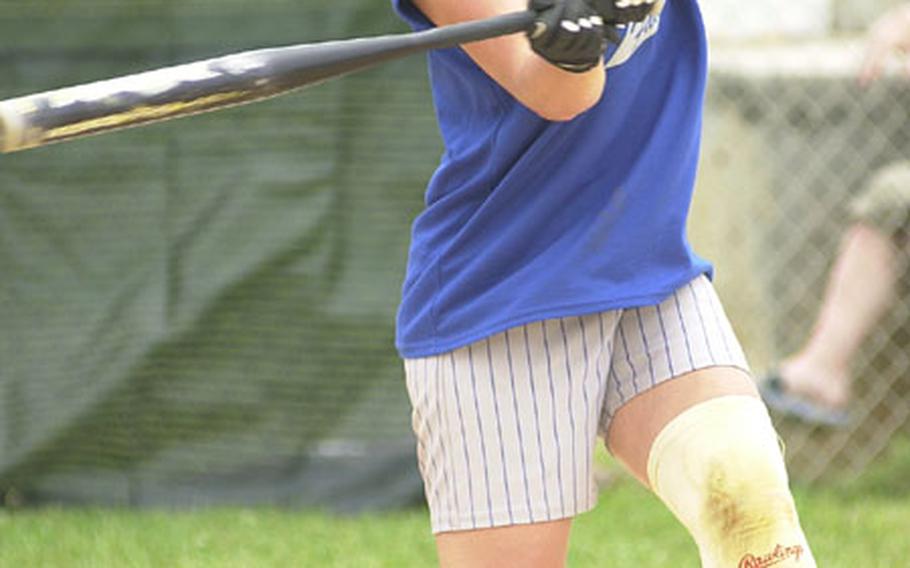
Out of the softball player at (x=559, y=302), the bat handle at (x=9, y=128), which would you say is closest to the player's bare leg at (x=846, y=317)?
the softball player at (x=559, y=302)

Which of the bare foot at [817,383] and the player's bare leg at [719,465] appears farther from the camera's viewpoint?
the bare foot at [817,383]

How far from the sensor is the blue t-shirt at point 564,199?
2611 mm

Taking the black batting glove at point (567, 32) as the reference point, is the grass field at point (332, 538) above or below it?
below

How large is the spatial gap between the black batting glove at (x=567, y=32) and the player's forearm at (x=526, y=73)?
6cm

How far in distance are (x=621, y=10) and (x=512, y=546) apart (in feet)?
2.72

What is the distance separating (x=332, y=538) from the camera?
4.81 metres

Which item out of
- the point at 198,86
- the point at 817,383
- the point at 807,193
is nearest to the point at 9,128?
the point at 198,86

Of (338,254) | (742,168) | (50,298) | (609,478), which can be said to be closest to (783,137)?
(742,168)

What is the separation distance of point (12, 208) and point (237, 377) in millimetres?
805

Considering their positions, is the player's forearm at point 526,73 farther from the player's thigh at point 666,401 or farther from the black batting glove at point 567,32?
the player's thigh at point 666,401

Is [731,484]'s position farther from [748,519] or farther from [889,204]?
[889,204]

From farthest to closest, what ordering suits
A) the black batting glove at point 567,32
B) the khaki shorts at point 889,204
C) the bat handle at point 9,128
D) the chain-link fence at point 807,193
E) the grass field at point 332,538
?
the chain-link fence at point 807,193, the khaki shorts at point 889,204, the grass field at point 332,538, the black batting glove at point 567,32, the bat handle at point 9,128

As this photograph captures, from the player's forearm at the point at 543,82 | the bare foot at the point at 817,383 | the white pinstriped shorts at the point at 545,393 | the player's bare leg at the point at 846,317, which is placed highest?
the player's forearm at the point at 543,82

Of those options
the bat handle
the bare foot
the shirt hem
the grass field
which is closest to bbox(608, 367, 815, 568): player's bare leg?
the shirt hem
